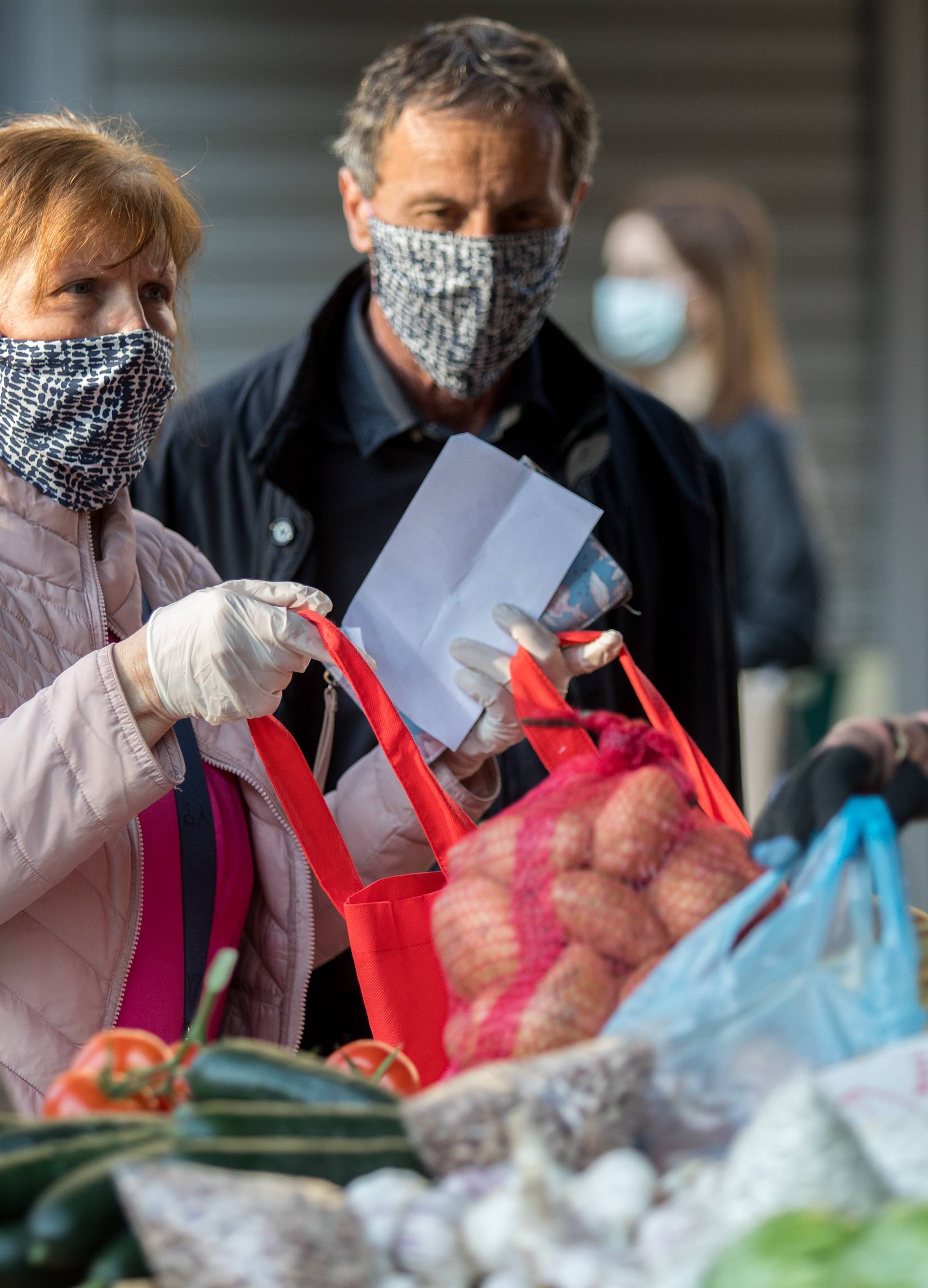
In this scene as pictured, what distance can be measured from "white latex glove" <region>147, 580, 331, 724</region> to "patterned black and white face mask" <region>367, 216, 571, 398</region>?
894mm

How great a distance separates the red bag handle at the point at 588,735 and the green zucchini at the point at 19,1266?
85cm

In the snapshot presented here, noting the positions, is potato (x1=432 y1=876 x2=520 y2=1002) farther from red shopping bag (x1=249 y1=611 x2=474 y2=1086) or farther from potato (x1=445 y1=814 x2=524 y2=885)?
red shopping bag (x1=249 y1=611 x2=474 y2=1086)

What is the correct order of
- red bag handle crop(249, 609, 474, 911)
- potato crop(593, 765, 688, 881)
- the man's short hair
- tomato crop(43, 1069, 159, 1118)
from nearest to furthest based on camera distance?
tomato crop(43, 1069, 159, 1118), potato crop(593, 765, 688, 881), red bag handle crop(249, 609, 474, 911), the man's short hair

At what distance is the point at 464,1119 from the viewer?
109cm

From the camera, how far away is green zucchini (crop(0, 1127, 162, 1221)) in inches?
41.9

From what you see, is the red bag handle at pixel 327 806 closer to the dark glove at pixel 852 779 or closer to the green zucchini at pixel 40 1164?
the dark glove at pixel 852 779

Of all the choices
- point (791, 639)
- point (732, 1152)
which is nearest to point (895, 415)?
point (791, 639)

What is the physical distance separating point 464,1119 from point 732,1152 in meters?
0.20

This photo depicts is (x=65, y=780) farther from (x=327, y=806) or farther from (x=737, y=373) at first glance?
(x=737, y=373)

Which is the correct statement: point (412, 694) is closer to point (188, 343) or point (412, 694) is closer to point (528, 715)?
point (528, 715)

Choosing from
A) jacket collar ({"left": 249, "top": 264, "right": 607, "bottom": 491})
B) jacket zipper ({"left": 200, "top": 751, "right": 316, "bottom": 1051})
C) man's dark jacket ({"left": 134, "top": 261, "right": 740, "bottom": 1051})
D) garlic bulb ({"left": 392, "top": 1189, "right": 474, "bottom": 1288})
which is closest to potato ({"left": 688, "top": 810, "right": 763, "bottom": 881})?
garlic bulb ({"left": 392, "top": 1189, "right": 474, "bottom": 1288})

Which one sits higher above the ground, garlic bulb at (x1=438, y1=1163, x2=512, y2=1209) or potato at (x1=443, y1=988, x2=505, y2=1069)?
garlic bulb at (x1=438, y1=1163, x2=512, y2=1209)

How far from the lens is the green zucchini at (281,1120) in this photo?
1.09 meters

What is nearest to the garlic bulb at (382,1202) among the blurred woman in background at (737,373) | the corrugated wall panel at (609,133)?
the blurred woman in background at (737,373)
